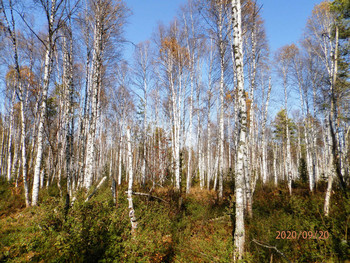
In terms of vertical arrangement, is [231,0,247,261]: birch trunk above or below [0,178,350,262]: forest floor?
above

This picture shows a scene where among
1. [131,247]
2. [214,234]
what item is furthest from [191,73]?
[131,247]

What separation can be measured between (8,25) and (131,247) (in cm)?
980

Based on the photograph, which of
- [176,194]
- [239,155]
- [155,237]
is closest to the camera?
[239,155]

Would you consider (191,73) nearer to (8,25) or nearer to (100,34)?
(100,34)

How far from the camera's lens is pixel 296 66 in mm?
12875
